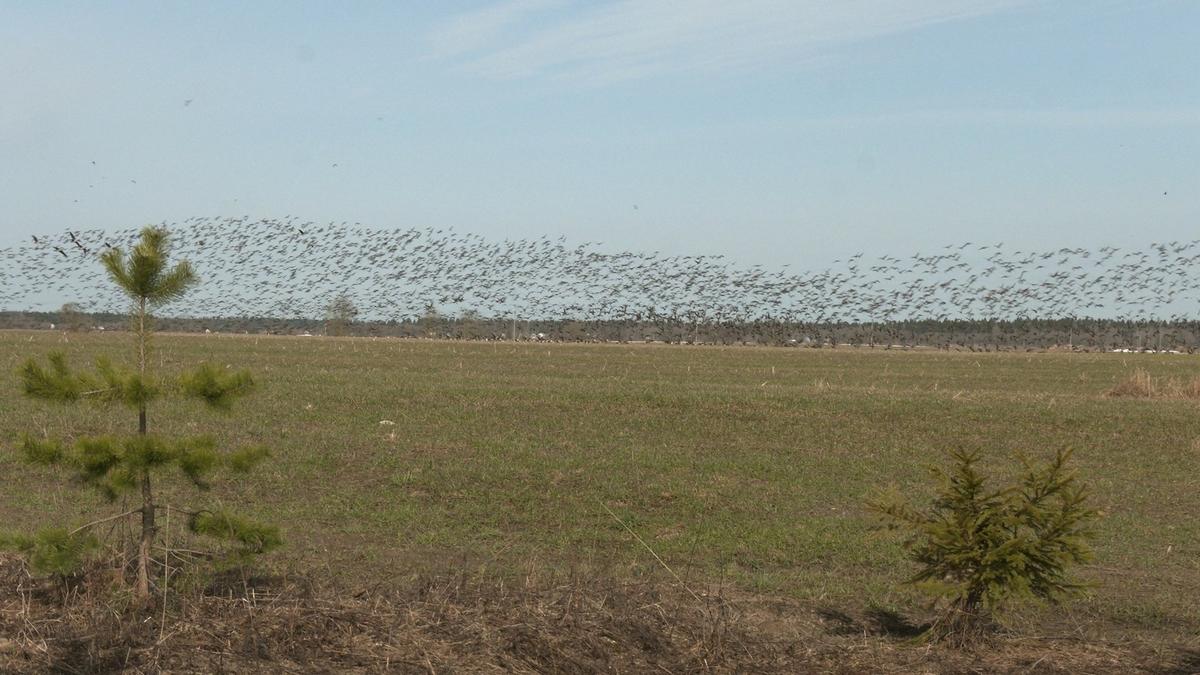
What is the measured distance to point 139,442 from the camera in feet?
27.6

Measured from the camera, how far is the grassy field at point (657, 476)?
1271 centimetres

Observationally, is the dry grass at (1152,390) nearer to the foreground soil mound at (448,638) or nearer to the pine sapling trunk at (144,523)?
the foreground soil mound at (448,638)

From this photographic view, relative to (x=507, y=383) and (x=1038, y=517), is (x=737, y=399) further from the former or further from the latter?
(x=1038, y=517)

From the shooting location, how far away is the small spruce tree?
8.76 m

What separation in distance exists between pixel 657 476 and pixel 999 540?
8.64 metres

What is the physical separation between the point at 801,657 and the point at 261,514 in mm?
8208

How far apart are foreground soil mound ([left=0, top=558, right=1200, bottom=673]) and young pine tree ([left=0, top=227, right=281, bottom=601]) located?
1.56 feet

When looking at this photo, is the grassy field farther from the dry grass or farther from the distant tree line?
the distant tree line

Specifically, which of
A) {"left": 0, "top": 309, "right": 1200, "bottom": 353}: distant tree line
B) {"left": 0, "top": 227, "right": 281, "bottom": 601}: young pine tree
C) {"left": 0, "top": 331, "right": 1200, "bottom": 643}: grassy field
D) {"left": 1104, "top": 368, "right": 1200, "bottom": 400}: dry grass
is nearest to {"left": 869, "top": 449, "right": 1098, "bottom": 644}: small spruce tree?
{"left": 0, "top": 331, "right": 1200, "bottom": 643}: grassy field

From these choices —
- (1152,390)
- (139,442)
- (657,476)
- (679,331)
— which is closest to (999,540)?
(139,442)

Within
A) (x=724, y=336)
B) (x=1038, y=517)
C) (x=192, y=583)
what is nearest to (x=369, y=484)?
(x=192, y=583)

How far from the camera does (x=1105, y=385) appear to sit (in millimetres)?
38531

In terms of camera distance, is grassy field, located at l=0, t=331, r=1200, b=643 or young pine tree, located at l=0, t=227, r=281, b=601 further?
grassy field, located at l=0, t=331, r=1200, b=643

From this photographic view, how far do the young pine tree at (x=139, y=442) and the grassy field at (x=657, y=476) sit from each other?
68cm
